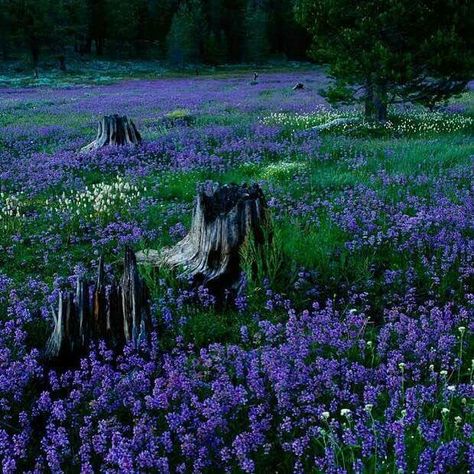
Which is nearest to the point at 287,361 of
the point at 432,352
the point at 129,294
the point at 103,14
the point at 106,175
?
the point at 432,352

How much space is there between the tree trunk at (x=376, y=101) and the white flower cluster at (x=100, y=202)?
10.3 metres

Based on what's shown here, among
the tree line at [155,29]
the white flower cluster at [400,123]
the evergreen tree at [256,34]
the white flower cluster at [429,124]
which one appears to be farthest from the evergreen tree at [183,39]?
the white flower cluster at [429,124]

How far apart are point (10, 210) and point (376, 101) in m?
13.4

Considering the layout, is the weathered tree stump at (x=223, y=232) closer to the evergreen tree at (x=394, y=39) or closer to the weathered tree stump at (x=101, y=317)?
the weathered tree stump at (x=101, y=317)

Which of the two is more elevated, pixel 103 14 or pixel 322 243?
pixel 103 14

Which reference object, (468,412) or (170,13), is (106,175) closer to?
(468,412)

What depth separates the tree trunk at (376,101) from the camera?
1772 centimetres

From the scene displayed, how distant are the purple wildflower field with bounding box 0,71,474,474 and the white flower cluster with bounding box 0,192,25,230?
6cm

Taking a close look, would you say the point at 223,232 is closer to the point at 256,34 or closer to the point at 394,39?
the point at 394,39

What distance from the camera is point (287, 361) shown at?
4.19m

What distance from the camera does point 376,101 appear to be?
18.8 metres

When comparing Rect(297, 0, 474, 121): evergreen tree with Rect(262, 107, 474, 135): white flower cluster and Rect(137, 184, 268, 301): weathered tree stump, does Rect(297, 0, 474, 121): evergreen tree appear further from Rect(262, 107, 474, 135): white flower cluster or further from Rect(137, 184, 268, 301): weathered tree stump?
Rect(137, 184, 268, 301): weathered tree stump

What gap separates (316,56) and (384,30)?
242 cm

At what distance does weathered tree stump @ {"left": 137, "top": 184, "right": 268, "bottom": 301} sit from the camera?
243 inches
